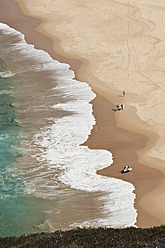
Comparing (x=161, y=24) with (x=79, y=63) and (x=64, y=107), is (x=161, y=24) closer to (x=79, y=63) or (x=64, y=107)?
(x=79, y=63)

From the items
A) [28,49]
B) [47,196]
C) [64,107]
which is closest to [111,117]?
[64,107]

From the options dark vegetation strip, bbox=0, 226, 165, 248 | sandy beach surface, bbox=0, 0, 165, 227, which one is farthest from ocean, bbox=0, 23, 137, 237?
dark vegetation strip, bbox=0, 226, 165, 248

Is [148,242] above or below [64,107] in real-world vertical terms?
above

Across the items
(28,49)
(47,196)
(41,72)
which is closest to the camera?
(47,196)

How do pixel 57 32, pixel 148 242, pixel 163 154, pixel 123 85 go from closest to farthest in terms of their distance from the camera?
pixel 148 242, pixel 163 154, pixel 123 85, pixel 57 32

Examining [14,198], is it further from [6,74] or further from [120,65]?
[120,65]

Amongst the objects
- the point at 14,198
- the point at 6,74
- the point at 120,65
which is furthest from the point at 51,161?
the point at 120,65

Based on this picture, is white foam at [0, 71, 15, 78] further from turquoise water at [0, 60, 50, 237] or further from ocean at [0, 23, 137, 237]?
turquoise water at [0, 60, 50, 237]
